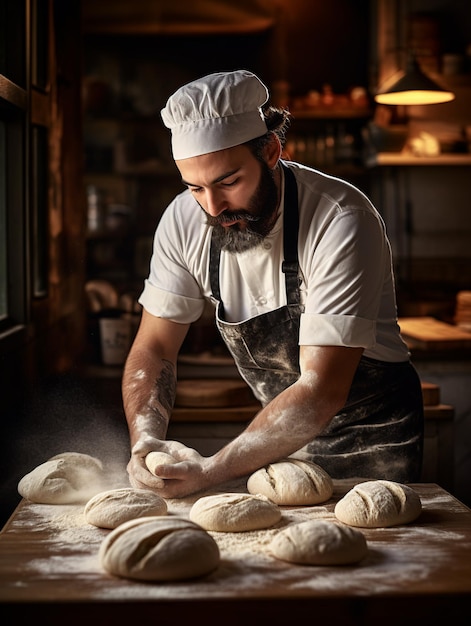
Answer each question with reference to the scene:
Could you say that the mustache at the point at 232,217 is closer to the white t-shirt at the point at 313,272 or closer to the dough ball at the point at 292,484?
the white t-shirt at the point at 313,272

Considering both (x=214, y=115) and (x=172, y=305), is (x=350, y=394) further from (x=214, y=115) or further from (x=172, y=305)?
(x=214, y=115)

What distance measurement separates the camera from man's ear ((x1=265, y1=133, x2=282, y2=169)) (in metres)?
2.30

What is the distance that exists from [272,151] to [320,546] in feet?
3.77

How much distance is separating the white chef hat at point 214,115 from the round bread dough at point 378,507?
3.08 feet

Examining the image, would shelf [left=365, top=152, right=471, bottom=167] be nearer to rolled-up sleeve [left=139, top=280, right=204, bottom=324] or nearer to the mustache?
rolled-up sleeve [left=139, top=280, right=204, bottom=324]

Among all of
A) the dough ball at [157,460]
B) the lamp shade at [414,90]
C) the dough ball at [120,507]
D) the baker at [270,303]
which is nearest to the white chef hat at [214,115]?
the baker at [270,303]

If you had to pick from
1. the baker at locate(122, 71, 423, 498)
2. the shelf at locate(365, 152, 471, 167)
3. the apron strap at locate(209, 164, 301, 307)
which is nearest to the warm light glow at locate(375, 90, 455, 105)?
the shelf at locate(365, 152, 471, 167)

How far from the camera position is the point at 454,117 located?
240 inches

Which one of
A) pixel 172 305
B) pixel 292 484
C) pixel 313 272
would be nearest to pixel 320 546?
pixel 292 484

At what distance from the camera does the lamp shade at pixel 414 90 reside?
4.49 meters

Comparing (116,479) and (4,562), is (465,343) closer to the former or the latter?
(116,479)

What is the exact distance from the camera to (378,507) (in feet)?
6.01

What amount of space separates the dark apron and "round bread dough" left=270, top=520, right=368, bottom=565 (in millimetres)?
785

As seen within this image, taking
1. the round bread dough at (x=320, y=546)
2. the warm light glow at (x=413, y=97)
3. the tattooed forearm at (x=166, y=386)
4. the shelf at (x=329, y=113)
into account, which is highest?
the shelf at (x=329, y=113)
